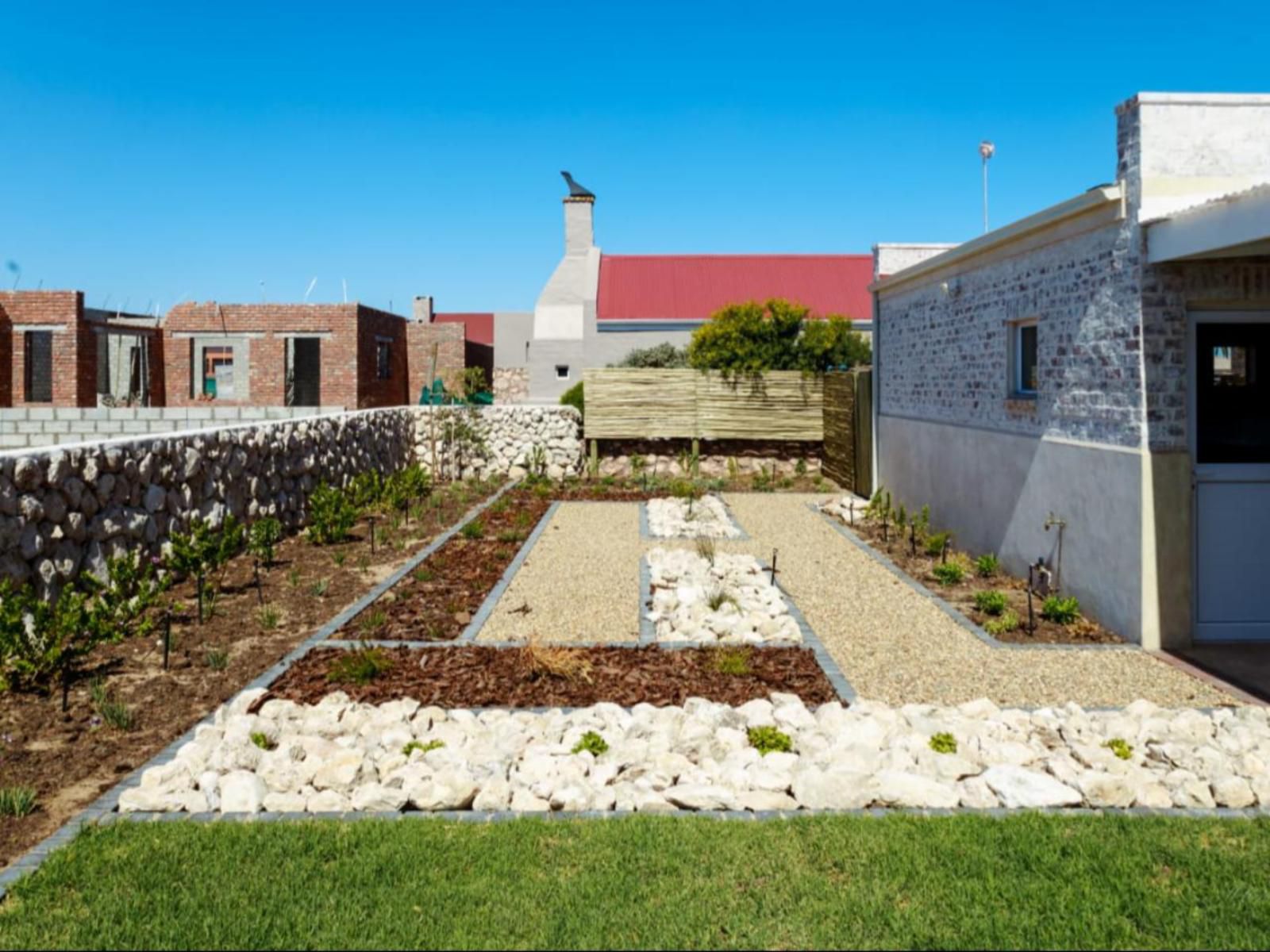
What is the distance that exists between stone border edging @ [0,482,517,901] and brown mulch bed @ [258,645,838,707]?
0.14m

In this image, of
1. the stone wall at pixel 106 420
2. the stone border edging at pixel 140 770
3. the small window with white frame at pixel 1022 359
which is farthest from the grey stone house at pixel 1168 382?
the stone wall at pixel 106 420

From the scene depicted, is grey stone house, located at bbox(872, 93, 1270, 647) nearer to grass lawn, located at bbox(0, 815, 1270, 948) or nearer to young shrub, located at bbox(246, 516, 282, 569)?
grass lawn, located at bbox(0, 815, 1270, 948)

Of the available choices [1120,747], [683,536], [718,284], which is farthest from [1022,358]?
[718,284]

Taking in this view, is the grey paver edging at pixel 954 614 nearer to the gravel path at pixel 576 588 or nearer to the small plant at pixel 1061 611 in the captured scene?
the small plant at pixel 1061 611

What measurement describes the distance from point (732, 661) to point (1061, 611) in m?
3.23

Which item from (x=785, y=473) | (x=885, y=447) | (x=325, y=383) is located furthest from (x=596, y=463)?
(x=325, y=383)

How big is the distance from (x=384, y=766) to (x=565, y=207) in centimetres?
3199

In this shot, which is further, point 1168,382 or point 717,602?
point 717,602

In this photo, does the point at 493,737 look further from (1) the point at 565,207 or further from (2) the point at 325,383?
(1) the point at 565,207

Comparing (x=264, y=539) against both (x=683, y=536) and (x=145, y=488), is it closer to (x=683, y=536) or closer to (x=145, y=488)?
(x=145, y=488)

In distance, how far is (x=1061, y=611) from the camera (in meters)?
8.55

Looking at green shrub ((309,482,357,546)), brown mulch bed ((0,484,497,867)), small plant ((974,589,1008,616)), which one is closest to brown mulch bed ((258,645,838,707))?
brown mulch bed ((0,484,497,867))

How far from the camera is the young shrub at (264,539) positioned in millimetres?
10570

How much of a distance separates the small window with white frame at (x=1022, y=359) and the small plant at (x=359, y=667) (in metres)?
6.72
